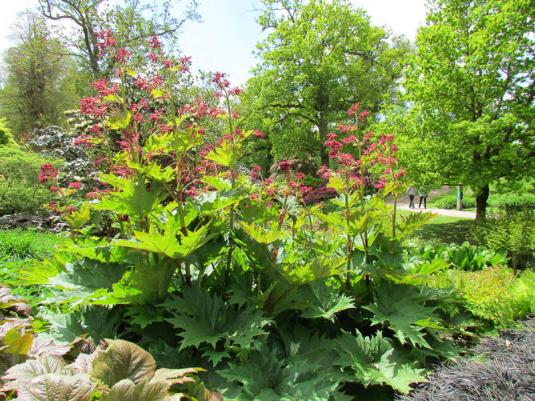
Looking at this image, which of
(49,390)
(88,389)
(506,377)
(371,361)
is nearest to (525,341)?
(506,377)

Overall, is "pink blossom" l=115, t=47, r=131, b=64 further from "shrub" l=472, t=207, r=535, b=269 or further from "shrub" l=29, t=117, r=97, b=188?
"shrub" l=472, t=207, r=535, b=269

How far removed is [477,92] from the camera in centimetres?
873

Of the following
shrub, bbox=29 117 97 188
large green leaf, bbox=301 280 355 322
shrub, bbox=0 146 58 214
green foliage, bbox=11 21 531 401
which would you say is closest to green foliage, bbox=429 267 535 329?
green foliage, bbox=11 21 531 401

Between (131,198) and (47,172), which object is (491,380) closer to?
(131,198)

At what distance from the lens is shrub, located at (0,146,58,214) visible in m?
8.80

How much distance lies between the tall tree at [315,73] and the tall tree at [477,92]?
7.27 metres

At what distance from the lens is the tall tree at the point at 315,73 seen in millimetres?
17156

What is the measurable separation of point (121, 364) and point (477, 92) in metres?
9.85

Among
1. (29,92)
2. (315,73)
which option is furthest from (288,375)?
(29,92)

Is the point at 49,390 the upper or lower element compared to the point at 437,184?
lower

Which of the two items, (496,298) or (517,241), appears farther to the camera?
(517,241)

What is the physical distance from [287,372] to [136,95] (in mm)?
6195

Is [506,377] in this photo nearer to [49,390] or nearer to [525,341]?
[525,341]

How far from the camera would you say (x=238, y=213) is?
258 cm
